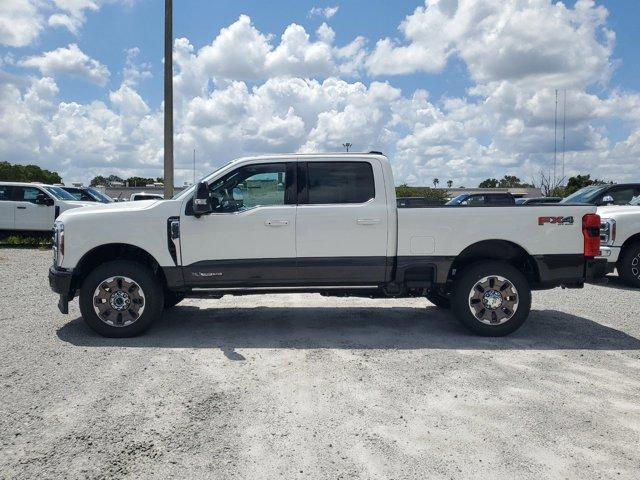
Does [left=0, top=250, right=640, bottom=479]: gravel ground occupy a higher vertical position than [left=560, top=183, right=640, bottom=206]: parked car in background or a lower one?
lower

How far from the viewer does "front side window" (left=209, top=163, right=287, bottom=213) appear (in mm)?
6129

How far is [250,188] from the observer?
618 centimetres

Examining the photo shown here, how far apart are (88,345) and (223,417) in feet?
8.62

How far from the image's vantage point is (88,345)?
582cm

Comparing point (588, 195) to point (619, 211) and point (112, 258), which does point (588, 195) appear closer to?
point (619, 211)

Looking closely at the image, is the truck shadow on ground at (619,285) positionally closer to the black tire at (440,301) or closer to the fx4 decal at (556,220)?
the black tire at (440,301)

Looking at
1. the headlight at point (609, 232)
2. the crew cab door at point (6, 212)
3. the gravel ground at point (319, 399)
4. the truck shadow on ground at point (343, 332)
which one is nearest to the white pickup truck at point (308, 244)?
the truck shadow on ground at point (343, 332)

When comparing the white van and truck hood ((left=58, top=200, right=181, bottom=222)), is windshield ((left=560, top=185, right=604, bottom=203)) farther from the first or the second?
the white van

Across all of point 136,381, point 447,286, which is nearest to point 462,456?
point 136,381

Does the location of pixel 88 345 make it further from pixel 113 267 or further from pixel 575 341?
pixel 575 341

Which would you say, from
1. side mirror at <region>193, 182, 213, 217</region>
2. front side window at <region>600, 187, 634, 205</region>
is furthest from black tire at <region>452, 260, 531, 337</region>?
front side window at <region>600, 187, 634, 205</region>

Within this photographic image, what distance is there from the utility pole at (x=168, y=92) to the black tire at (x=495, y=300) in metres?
10.4

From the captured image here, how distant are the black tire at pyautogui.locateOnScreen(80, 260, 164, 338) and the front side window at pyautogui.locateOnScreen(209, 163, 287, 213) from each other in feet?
3.71

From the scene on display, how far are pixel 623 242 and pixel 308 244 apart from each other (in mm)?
6339
